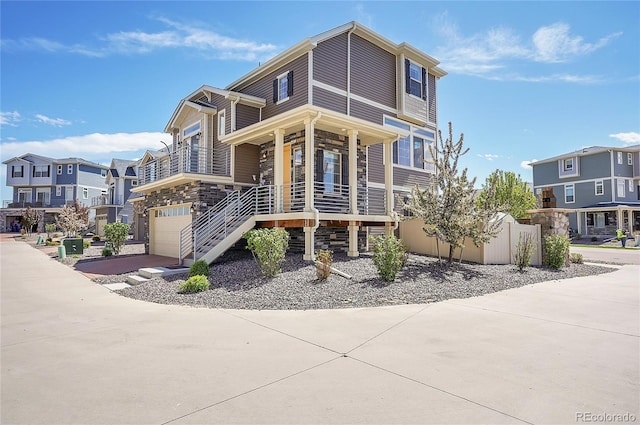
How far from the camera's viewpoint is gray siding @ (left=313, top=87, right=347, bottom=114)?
14.0 meters

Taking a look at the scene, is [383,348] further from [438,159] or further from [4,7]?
[4,7]

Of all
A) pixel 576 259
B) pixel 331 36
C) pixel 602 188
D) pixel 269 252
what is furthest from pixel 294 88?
pixel 602 188

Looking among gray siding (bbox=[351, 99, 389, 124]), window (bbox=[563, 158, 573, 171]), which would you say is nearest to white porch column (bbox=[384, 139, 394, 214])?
gray siding (bbox=[351, 99, 389, 124])

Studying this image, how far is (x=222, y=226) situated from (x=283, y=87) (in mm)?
6748

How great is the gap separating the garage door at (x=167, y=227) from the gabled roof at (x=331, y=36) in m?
6.87

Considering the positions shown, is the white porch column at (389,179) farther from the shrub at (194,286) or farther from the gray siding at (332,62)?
the shrub at (194,286)

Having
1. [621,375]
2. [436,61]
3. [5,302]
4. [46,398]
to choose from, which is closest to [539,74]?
[436,61]

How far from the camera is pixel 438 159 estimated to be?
12.2 metres

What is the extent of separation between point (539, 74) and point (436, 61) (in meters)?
5.77

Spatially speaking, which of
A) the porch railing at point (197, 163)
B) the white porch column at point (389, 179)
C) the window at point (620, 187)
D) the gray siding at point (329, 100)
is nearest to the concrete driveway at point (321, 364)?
the white porch column at point (389, 179)

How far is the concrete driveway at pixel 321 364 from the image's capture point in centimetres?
312

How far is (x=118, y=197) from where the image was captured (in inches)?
1551

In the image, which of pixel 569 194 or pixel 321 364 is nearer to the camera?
pixel 321 364

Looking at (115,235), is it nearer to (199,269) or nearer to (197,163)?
(197,163)
